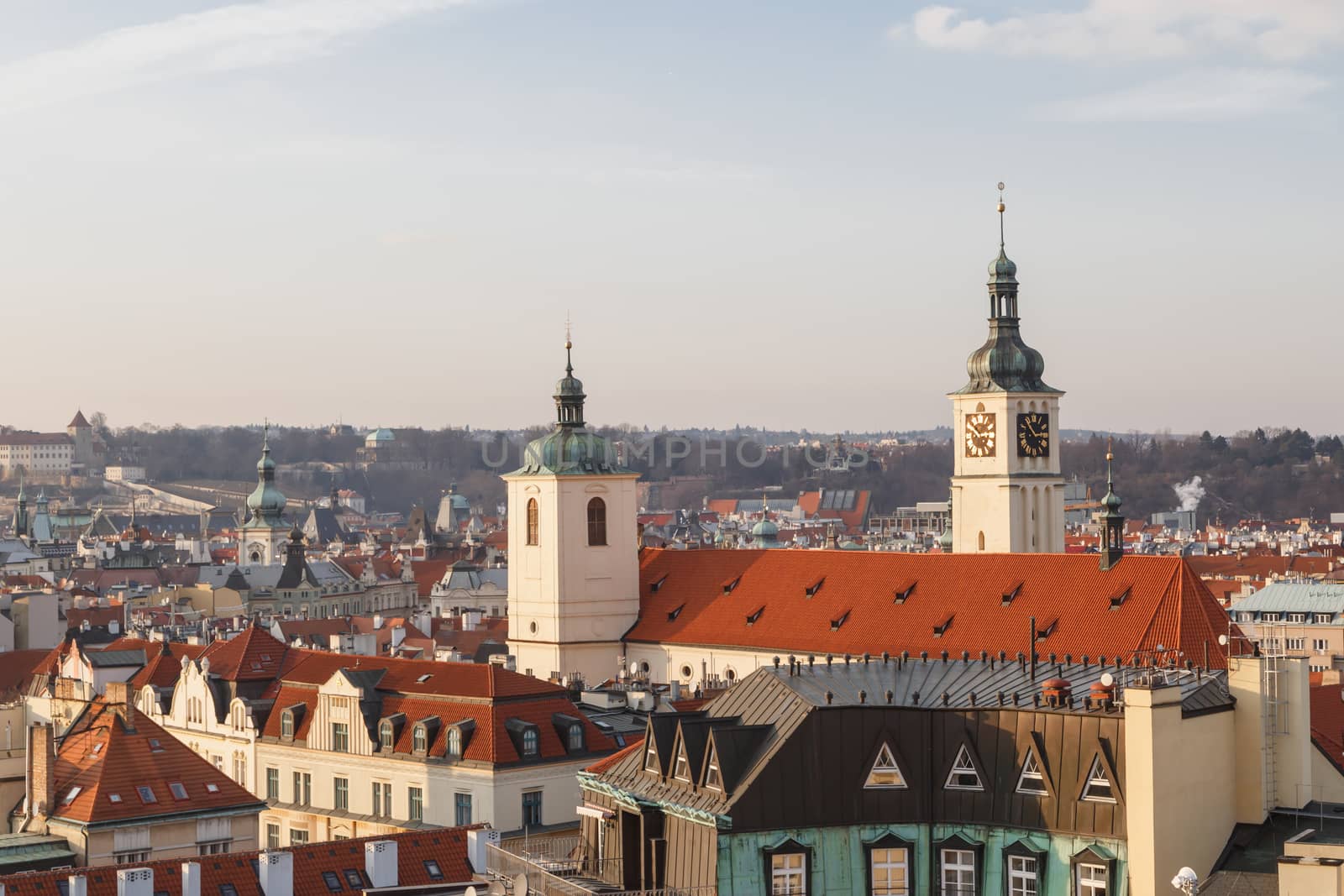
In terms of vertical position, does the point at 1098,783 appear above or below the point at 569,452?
below

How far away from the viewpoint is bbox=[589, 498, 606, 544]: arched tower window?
65.0 metres

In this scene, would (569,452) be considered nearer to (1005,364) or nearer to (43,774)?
(1005,364)

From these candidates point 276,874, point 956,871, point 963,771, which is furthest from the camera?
point 276,874

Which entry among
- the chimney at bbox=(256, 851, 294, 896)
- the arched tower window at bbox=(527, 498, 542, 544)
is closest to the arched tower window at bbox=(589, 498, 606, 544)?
the arched tower window at bbox=(527, 498, 542, 544)

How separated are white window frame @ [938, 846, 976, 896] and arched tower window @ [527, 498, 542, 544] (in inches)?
1589

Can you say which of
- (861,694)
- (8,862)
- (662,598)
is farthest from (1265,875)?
(662,598)

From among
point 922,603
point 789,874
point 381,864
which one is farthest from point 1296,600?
point 789,874

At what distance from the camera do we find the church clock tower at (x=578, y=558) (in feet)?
212

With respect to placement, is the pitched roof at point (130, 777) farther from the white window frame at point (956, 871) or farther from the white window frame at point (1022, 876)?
the white window frame at point (1022, 876)

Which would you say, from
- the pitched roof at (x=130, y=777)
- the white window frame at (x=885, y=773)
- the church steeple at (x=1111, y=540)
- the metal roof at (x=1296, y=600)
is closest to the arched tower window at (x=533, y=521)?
the church steeple at (x=1111, y=540)

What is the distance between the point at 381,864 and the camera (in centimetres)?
Answer: 3400

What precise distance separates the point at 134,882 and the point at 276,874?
2.20m

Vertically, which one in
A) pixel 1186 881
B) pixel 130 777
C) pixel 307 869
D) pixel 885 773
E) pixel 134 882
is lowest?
pixel 307 869

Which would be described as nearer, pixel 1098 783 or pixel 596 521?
pixel 1098 783
